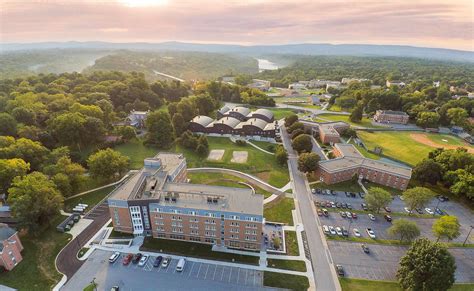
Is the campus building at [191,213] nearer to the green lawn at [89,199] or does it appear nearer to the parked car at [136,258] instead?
the parked car at [136,258]

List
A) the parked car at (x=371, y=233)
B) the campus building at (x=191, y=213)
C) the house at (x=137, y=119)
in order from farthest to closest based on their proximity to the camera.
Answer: the house at (x=137, y=119) < the parked car at (x=371, y=233) < the campus building at (x=191, y=213)

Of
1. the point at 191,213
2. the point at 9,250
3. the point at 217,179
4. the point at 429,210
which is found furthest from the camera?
the point at 217,179

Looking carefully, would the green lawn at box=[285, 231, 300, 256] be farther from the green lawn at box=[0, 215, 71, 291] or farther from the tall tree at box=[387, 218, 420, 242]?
the green lawn at box=[0, 215, 71, 291]

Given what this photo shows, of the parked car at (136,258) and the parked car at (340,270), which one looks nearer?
the parked car at (340,270)

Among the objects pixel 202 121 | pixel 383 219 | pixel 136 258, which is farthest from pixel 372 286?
pixel 202 121

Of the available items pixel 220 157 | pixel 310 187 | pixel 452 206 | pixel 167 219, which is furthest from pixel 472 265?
pixel 220 157

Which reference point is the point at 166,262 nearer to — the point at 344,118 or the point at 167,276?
the point at 167,276

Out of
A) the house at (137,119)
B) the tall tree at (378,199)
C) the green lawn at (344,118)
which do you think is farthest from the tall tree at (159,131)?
the green lawn at (344,118)

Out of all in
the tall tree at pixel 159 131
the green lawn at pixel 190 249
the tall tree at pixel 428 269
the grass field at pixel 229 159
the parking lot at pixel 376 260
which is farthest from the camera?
the tall tree at pixel 159 131
